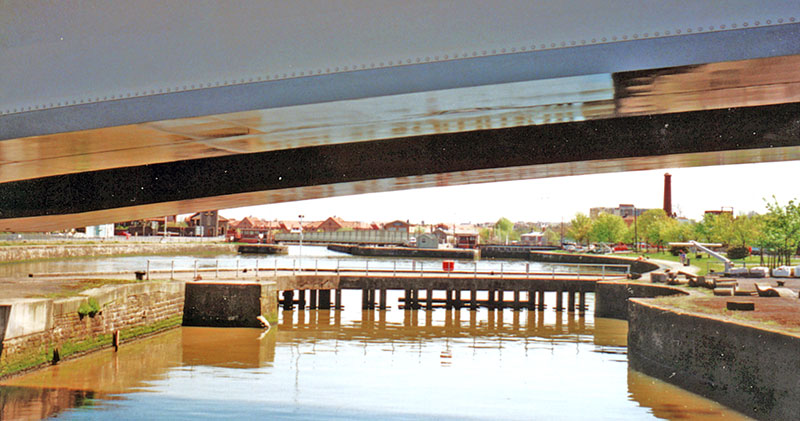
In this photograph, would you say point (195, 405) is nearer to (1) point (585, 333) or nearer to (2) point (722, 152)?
(2) point (722, 152)

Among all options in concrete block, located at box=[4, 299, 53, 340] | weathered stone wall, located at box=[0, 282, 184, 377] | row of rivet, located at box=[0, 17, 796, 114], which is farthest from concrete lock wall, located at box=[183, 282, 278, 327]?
row of rivet, located at box=[0, 17, 796, 114]

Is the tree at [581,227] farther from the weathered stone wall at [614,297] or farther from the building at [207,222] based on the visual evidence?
the weathered stone wall at [614,297]

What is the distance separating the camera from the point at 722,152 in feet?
43.1

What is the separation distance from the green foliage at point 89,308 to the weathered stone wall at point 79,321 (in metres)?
0.07

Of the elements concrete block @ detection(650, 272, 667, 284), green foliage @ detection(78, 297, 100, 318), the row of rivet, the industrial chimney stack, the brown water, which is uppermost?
the industrial chimney stack

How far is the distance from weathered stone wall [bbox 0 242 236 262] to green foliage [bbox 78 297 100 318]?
49.0 m

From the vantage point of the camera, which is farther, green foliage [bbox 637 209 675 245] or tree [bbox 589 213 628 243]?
tree [bbox 589 213 628 243]

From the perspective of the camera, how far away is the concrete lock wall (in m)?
30.5

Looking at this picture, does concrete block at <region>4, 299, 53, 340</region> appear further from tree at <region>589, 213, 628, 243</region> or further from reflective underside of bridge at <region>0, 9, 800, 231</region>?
tree at <region>589, 213, 628, 243</region>

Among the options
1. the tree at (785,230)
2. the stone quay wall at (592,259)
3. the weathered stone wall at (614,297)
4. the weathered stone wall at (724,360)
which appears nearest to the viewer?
the weathered stone wall at (724,360)

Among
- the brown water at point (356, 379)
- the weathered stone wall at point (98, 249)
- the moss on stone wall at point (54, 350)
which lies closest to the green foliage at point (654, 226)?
the weathered stone wall at point (98, 249)

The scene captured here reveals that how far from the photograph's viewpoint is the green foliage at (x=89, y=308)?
20.7 m

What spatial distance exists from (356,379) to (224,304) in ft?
35.9

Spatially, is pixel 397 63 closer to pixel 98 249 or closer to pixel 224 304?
pixel 224 304
